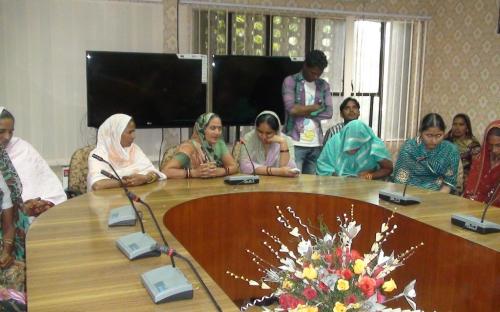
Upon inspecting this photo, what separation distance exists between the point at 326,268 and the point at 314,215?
1784mm

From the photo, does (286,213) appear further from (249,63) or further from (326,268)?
(249,63)

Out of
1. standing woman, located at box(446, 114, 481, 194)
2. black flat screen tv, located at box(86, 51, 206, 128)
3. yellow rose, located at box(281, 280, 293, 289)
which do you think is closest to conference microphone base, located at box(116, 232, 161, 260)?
yellow rose, located at box(281, 280, 293, 289)

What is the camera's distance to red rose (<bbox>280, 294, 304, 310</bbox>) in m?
1.16

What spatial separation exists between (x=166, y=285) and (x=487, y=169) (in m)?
2.59

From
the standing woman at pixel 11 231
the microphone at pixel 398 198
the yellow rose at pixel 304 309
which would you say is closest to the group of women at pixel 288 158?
the microphone at pixel 398 198

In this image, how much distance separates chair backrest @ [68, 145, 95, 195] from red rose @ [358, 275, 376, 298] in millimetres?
2622

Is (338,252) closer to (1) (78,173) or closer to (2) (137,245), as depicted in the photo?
(2) (137,245)

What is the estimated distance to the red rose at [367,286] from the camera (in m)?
1.13

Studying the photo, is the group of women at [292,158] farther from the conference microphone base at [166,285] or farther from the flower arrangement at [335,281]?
the flower arrangement at [335,281]

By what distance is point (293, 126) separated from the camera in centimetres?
430

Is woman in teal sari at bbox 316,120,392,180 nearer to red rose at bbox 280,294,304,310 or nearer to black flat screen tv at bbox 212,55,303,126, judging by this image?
black flat screen tv at bbox 212,55,303,126

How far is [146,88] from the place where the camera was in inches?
175

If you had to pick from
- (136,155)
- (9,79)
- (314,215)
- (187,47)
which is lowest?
(314,215)

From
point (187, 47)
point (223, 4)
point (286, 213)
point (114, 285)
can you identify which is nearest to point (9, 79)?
point (187, 47)
